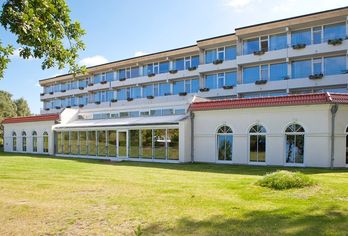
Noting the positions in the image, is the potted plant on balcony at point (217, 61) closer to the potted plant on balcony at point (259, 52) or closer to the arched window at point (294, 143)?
the potted plant on balcony at point (259, 52)

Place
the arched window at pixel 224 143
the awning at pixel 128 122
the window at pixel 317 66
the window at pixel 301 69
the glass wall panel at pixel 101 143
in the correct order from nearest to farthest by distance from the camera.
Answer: the arched window at pixel 224 143, the awning at pixel 128 122, the glass wall panel at pixel 101 143, the window at pixel 317 66, the window at pixel 301 69

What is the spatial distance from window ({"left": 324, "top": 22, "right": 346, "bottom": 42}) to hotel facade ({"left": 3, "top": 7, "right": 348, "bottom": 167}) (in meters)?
0.08

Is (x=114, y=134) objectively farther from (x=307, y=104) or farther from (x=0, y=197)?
(x=0, y=197)

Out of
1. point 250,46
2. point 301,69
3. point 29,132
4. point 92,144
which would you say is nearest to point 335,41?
point 301,69

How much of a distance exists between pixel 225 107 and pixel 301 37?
1491 centimetres

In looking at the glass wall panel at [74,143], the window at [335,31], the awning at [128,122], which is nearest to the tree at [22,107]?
the awning at [128,122]

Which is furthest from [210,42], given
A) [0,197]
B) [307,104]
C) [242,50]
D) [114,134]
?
[0,197]

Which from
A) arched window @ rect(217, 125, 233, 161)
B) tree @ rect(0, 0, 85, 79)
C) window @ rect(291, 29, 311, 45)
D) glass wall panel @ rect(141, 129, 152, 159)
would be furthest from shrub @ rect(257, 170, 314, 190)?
window @ rect(291, 29, 311, 45)

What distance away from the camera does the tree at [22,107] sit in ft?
297

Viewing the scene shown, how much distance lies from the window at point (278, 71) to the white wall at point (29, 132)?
21.3 meters

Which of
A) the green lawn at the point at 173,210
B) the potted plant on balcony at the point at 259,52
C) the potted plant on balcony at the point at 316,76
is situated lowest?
the green lawn at the point at 173,210

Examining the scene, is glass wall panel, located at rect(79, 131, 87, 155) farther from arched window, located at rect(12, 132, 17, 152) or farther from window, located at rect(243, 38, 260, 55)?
window, located at rect(243, 38, 260, 55)

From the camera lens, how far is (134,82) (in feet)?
159

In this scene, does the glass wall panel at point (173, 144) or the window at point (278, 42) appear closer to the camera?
the glass wall panel at point (173, 144)
